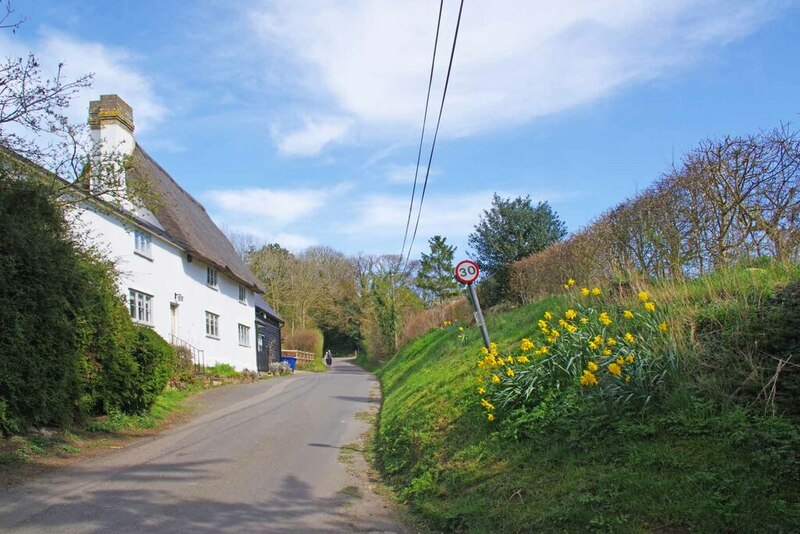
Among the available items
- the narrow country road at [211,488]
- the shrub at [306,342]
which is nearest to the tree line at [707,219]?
the narrow country road at [211,488]

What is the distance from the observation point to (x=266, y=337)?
37188 millimetres

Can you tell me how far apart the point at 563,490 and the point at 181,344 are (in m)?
21.2

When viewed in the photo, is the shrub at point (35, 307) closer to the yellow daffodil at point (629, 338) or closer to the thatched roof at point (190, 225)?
the thatched roof at point (190, 225)

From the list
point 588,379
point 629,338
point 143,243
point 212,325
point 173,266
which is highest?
point 143,243

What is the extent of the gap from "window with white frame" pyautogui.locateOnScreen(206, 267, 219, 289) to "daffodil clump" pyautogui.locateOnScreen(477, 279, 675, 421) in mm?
20818

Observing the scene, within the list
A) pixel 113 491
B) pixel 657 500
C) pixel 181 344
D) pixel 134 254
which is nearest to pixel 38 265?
pixel 113 491

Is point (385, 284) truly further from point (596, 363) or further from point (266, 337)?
point (596, 363)

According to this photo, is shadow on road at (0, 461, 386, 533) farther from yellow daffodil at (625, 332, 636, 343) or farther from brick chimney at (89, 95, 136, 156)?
brick chimney at (89, 95, 136, 156)

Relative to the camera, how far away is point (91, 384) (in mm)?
11570

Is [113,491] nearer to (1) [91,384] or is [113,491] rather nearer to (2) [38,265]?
(2) [38,265]

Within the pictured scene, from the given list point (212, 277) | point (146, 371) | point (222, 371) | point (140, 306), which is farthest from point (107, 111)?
point (146, 371)

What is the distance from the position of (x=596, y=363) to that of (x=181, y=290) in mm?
20334

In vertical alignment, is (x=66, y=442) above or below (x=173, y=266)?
below

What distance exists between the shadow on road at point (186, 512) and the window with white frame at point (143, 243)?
46.4ft
